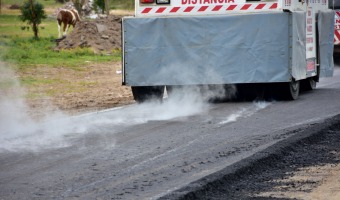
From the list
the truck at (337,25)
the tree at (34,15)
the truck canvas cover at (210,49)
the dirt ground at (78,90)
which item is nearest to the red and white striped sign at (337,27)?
the truck at (337,25)

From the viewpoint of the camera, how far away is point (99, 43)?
36.6 metres

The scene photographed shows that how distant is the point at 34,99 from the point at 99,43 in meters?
16.7

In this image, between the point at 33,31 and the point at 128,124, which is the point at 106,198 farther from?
the point at 33,31

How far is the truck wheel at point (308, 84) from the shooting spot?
817 inches

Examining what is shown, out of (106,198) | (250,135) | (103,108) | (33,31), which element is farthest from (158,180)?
(33,31)

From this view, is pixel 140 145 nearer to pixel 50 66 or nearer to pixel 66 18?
pixel 50 66

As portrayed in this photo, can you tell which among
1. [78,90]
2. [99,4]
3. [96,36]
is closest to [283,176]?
[78,90]

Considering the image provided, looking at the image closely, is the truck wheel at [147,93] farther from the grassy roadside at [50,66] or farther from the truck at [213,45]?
the grassy roadside at [50,66]

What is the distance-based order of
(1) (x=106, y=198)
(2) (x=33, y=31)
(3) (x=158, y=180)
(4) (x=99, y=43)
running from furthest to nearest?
(2) (x=33, y=31) → (4) (x=99, y=43) → (3) (x=158, y=180) → (1) (x=106, y=198)

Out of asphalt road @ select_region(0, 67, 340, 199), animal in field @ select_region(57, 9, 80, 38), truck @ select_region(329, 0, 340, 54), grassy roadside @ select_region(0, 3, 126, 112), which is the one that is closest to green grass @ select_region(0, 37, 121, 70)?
grassy roadside @ select_region(0, 3, 126, 112)

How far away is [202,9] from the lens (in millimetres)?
18047

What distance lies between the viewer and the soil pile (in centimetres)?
3628

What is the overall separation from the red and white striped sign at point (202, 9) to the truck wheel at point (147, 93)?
1.45 metres

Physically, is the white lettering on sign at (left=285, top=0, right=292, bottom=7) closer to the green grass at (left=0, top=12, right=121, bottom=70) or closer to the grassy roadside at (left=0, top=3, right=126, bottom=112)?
the grassy roadside at (left=0, top=3, right=126, bottom=112)
